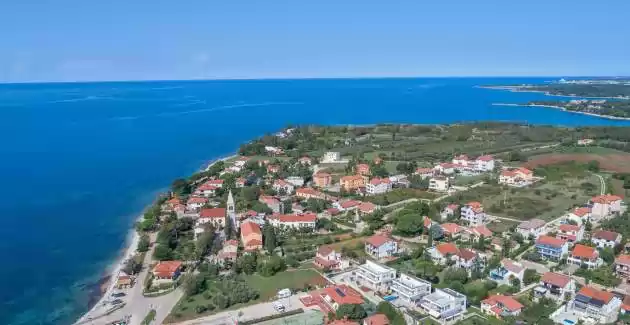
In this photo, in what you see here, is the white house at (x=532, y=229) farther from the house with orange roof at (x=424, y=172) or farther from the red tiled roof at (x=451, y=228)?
the house with orange roof at (x=424, y=172)

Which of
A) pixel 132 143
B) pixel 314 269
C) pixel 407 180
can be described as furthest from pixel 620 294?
pixel 132 143

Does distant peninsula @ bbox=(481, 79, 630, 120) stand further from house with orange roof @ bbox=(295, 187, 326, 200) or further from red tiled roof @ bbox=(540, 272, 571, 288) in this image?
red tiled roof @ bbox=(540, 272, 571, 288)

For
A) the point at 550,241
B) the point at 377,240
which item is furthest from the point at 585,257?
the point at 377,240

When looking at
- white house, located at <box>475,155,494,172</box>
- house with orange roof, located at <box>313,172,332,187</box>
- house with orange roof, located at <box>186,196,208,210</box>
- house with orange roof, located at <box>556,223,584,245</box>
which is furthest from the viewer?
white house, located at <box>475,155,494,172</box>

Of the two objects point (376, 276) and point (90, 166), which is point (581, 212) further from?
point (90, 166)

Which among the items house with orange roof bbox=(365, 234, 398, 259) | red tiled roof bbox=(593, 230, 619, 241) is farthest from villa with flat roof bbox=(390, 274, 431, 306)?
red tiled roof bbox=(593, 230, 619, 241)

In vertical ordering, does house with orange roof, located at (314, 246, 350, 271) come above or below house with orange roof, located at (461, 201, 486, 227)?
below

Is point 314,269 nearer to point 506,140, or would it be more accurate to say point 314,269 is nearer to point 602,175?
point 602,175
